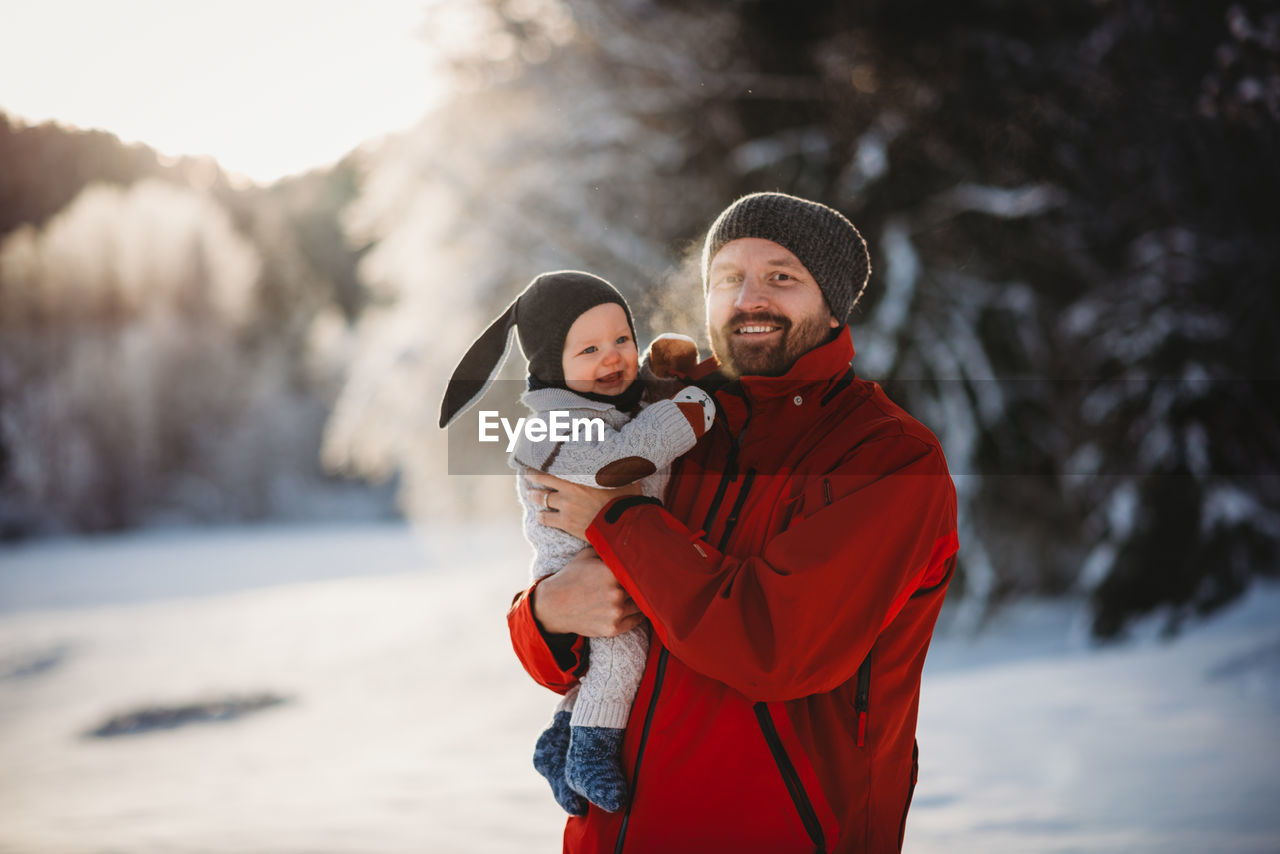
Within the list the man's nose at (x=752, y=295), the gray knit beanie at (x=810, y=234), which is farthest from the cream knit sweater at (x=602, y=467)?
the gray knit beanie at (x=810, y=234)

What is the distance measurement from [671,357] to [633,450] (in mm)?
353

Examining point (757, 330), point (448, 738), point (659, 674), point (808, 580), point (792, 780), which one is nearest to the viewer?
point (808, 580)

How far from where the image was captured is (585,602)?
1414 mm

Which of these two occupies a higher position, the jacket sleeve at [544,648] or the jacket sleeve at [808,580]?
the jacket sleeve at [808,580]

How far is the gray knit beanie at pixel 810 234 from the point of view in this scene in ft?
5.06

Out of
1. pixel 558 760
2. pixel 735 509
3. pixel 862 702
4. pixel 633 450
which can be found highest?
pixel 633 450

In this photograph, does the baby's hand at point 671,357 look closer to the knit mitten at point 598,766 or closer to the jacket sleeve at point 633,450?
the jacket sleeve at point 633,450

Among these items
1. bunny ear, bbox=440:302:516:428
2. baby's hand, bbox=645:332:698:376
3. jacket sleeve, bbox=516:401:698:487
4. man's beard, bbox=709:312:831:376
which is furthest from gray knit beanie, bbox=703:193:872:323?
bunny ear, bbox=440:302:516:428

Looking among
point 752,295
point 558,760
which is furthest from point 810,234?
point 558,760

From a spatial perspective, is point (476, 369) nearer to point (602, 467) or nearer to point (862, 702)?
point (602, 467)

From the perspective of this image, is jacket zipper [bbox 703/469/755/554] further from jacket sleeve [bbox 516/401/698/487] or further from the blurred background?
the blurred background

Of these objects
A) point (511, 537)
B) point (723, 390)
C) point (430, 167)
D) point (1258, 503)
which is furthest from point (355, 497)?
point (723, 390)

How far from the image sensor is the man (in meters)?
1.20

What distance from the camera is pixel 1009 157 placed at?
5.65 m
